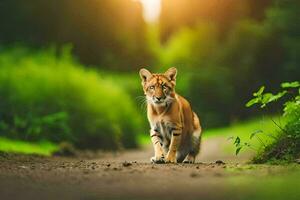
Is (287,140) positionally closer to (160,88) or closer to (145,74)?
(160,88)

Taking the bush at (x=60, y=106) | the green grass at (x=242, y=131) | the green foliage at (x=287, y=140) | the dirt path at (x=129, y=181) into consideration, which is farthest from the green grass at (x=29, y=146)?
the green foliage at (x=287, y=140)

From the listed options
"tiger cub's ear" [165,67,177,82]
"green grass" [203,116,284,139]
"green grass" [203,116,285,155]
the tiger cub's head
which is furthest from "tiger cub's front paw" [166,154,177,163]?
"green grass" [203,116,284,139]

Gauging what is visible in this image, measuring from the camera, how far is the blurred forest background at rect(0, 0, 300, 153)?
19500 mm

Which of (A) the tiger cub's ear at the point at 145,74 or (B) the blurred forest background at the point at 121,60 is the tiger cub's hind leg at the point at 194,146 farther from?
(B) the blurred forest background at the point at 121,60

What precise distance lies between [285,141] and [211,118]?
1667cm

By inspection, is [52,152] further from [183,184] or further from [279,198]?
[279,198]

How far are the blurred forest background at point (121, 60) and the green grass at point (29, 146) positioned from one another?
173 mm

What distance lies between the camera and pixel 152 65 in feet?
119

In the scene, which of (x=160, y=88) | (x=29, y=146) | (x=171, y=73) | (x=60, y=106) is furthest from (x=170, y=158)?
(x=60, y=106)

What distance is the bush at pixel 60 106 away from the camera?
18.5 m

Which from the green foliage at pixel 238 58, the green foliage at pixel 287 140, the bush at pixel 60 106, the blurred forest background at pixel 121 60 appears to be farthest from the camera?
the green foliage at pixel 238 58

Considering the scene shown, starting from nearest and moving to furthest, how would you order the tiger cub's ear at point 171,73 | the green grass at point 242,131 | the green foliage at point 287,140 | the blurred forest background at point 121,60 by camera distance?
the green foliage at point 287,140 < the tiger cub's ear at point 171,73 < the green grass at point 242,131 < the blurred forest background at point 121,60

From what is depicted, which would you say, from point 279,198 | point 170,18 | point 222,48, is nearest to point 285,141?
point 279,198

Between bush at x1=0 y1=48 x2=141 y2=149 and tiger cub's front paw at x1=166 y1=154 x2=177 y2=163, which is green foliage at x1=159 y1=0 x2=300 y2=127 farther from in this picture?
tiger cub's front paw at x1=166 y1=154 x2=177 y2=163
